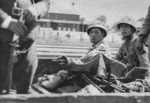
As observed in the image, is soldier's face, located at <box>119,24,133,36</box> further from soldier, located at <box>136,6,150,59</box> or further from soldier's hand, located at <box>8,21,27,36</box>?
soldier's hand, located at <box>8,21,27,36</box>

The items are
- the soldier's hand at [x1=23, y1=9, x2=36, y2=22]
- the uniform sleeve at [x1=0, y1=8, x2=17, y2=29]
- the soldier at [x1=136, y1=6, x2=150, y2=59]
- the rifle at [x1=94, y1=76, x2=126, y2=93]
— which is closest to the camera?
the uniform sleeve at [x1=0, y1=8, x2=17, y2=29]

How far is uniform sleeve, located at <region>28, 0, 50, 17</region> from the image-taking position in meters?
3.19

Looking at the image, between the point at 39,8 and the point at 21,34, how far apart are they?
1.30ft

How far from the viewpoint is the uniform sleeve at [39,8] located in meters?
3.19

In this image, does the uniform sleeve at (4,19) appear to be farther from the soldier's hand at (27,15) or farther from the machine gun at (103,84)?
the machine gun at (103,84)

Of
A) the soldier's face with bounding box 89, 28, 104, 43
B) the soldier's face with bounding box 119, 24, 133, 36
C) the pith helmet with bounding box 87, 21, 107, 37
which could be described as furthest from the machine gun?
the soldier's face with bounding box 119, 24, 133, 36

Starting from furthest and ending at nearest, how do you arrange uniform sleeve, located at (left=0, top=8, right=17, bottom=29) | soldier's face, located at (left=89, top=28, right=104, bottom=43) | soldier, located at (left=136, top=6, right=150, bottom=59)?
1. soldier, located at (left=136, top=6, right=150, bottom=59)
2. soldier's face, located at (left=89, top=28, right=104, bottom=43)
3. uniform sleeve, located at (left=0, top=8, right=17, bottom=29)

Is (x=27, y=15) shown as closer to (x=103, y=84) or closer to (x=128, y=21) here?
(x=103, y=84)

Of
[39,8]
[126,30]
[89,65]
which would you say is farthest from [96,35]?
[39,8]

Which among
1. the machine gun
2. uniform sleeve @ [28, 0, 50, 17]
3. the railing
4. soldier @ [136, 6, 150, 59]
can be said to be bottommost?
Answer: the machine gun

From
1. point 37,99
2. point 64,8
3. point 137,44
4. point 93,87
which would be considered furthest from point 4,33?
point 64,8

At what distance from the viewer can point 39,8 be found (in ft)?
10.9

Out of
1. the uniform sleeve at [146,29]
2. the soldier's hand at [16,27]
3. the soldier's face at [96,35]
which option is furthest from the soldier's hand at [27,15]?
the uniform sleeve at [146,29]

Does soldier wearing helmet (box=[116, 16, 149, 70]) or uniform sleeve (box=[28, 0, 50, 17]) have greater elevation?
uniform sleeve (box=[28, 0, 50, 17])
